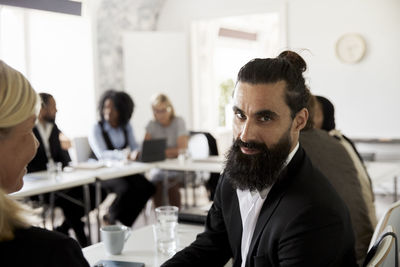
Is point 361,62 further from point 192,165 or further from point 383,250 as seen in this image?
point 383,250

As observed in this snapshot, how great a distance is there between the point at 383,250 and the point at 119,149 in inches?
153

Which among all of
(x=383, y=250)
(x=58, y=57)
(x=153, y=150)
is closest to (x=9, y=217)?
(x=383, y=250)

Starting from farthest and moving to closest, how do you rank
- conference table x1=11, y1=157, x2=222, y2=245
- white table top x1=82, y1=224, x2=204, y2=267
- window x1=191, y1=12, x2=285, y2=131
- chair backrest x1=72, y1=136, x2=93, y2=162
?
window x1=191, y1=12, x2=285, y2=131
chair backrest x1=72, y1=136, x2=93, y2=162
conference table x1=11, y1=157, x2=222, y2=245
white table top x1=82, y1=224, x2=204, y2=267

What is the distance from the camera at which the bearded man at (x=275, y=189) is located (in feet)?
4.32

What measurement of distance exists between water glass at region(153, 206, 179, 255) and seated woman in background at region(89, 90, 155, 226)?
2715mm

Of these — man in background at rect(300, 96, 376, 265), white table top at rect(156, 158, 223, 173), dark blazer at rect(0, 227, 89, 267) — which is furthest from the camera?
white table top at rect(156, 158, 223, 173)

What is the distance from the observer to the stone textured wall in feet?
22.3

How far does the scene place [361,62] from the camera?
20.2 feet

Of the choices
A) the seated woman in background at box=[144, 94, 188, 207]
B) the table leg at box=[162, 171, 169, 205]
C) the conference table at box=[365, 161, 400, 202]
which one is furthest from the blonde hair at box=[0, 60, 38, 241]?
the seated woman in background at box=[144, 94, 188, 207]

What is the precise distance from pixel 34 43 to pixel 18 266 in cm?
537

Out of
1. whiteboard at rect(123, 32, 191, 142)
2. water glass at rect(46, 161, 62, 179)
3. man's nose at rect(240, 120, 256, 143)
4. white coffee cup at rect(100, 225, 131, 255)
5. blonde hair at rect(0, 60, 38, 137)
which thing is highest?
whiteboard at rect(123, 32, 191, 142)

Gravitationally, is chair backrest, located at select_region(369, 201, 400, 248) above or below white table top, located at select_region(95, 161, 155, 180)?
above

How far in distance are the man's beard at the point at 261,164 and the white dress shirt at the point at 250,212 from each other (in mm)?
24

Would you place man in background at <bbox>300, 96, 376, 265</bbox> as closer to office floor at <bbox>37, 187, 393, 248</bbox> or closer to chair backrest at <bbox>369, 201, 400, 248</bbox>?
chair backrest at <bbox>369, 201, 400, 248</bbox>
